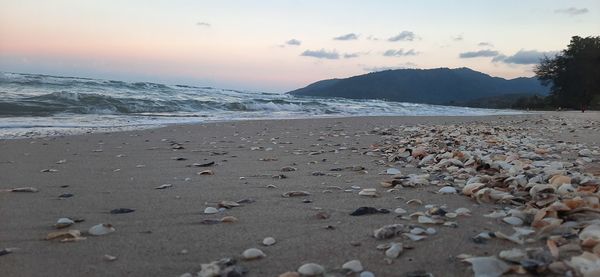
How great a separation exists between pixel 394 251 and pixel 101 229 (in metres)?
1.62

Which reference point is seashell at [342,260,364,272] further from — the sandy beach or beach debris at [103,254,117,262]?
beach debris at [103,254,117,262]

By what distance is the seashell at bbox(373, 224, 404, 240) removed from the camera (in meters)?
2.41

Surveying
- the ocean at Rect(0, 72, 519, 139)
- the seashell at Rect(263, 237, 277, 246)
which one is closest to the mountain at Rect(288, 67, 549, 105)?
the ocean at Rect(0, 72, 519, 139)

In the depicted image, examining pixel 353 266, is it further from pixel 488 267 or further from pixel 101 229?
pixel 101 229

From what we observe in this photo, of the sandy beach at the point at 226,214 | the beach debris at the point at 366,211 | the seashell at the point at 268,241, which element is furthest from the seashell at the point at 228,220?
the beach debris at the point at 366,211

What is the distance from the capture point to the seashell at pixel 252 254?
2152 mm

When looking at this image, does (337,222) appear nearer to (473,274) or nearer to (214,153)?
(473,274)

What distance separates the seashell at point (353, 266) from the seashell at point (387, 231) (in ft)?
1.35

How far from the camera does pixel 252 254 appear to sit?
7.11 ft

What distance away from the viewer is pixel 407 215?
9.50ft

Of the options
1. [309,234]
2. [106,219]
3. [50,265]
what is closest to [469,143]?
[309,234]

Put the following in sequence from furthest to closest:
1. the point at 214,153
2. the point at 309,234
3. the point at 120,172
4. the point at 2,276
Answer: the point at 214,153 < the point at 120,172 < the point at 309,234 < the point at 2,276

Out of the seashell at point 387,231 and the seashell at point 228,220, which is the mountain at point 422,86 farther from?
the seashell at point 387,231

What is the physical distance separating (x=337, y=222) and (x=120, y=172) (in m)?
3.05
